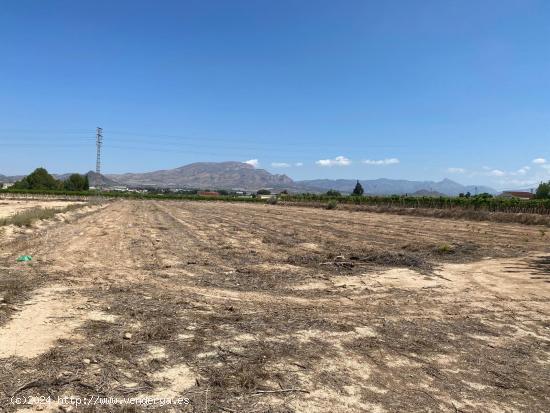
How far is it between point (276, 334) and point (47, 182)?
138099mm

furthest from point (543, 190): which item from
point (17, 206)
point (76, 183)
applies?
point (76, 183)

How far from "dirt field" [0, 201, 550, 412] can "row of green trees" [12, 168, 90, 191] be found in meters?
125

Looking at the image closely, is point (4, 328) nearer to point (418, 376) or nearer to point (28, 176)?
point (418, 376)

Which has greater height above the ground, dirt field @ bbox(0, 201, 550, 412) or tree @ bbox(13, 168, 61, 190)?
tree @ bbox(13, 168, 61, 190)

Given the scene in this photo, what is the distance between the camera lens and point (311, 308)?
8320 mm

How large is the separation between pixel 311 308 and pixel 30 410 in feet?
16.9

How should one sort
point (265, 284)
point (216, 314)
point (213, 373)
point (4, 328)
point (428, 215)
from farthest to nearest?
point (428, 215), point (265, 284), point (216, 314), point (4, 328), point (213, 373)

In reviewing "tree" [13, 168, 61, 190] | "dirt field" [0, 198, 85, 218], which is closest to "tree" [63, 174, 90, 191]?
"tree" [13, 168, 61, 190]

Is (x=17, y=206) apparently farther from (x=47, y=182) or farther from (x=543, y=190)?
(x=543, y=190)

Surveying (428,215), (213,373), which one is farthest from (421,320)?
(428,215)

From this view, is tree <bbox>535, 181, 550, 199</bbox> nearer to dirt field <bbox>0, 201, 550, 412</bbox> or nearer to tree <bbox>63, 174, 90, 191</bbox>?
dirt field <bbox>0, 201, 550, 412</bbox>

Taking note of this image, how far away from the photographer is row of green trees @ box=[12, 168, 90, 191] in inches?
4906

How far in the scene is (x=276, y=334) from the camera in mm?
6629

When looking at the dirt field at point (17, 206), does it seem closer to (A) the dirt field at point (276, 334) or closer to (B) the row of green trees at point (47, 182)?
(A) the dirt field at point (276, 334)
